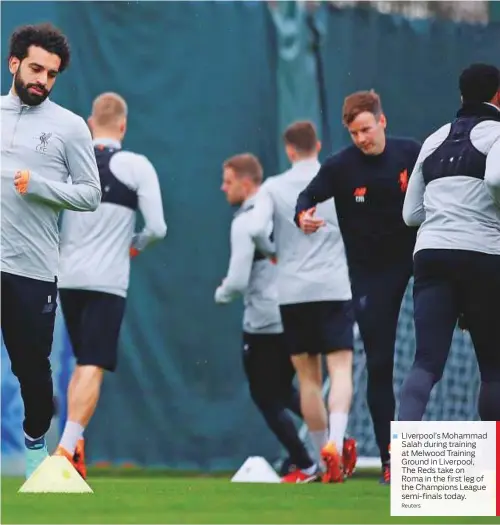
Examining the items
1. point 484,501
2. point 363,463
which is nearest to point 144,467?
point 363,463

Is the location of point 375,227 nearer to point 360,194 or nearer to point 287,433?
point 360,194

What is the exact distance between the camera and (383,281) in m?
8.09

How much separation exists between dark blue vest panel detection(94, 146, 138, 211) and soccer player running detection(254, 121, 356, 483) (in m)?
0.85

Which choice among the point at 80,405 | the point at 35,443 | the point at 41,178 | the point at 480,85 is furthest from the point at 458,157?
the point at 80,405

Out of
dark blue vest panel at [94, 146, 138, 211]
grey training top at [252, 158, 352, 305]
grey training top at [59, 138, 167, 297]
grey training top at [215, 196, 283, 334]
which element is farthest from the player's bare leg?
grey training top at [252, 158, 352, 305]

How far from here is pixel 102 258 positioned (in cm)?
872

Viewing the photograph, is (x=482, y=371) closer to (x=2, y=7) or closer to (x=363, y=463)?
(x=363, y=463)

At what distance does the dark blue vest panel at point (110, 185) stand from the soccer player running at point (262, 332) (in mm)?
926

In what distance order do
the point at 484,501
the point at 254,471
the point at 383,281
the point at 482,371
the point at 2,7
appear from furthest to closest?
the point at 2,7
the point at 254,471
the point at 383,281
the point at 482,371
the point at 484,501

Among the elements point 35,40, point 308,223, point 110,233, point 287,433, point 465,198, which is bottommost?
point 287,433

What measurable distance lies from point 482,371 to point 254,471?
3.54 m

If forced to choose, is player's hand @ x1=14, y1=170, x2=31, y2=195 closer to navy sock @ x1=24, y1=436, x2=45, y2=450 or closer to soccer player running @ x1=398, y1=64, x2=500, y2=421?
navy sock @ x1=24, y1=436, x2=45, y2=450

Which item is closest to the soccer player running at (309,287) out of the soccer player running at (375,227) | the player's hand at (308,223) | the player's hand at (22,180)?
the soccer player running at (375,227)

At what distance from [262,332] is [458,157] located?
3.48 metres
